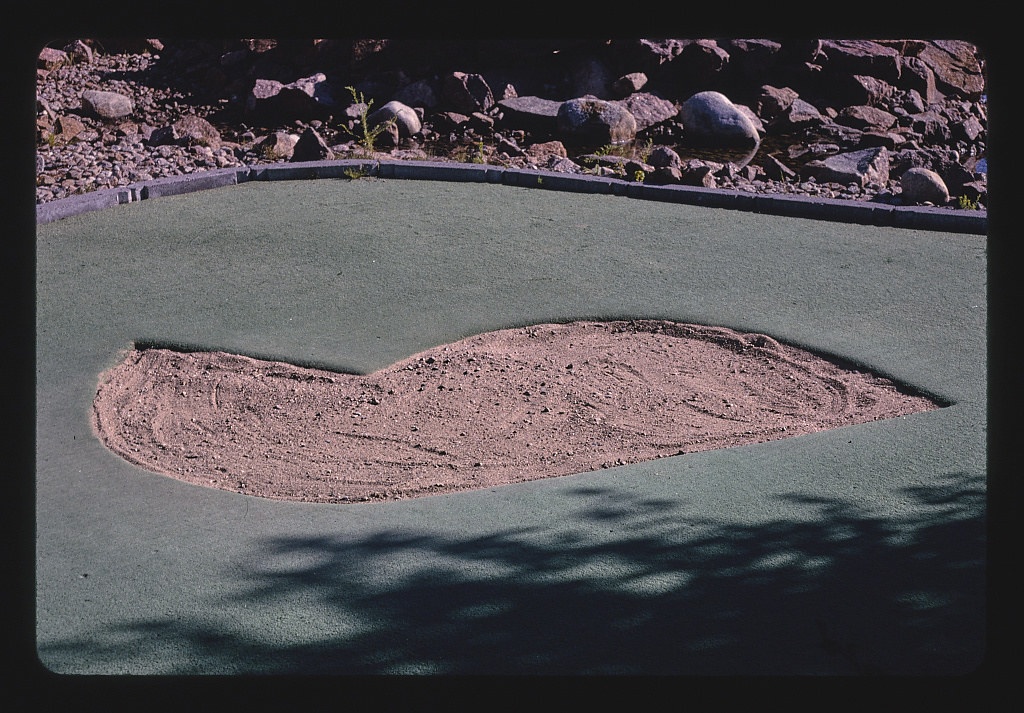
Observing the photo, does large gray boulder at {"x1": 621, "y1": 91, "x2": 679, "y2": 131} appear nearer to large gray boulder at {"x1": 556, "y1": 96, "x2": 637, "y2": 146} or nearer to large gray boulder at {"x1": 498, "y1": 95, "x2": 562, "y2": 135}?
large gray boulder at {"x1": 556, "y1": 96, "x2": 637, "y2": 146}

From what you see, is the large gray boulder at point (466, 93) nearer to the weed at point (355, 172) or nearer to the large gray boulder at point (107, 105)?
the weed at point (355, 172)

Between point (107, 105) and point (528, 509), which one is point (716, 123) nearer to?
point (107, 105)

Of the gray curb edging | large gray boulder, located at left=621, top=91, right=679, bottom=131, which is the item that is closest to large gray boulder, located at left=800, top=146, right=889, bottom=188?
the gray curb edging

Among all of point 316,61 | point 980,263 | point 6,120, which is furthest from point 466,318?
point 316,61

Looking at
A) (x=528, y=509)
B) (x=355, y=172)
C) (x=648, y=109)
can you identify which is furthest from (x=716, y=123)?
(x=528, y=509)

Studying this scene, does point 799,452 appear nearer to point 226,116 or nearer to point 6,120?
point 6,120

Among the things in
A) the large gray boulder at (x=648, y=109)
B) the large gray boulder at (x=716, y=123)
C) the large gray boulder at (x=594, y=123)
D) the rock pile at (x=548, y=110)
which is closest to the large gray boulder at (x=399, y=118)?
the rock pile at (x=548, y=110)
